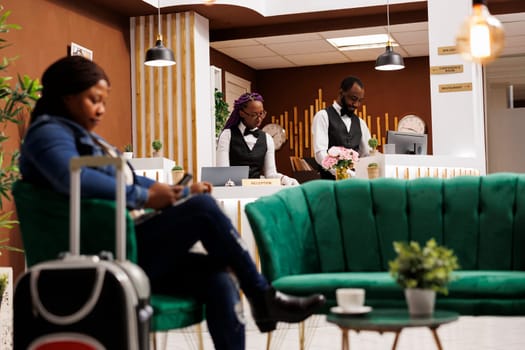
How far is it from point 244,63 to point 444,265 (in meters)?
10.0

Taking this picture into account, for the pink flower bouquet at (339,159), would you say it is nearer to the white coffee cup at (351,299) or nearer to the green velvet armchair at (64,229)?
the green velvet armchair at (64,229)

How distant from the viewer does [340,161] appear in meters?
5.47

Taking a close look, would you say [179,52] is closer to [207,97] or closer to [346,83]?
[207,97]

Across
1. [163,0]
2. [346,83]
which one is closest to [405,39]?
[163,0]

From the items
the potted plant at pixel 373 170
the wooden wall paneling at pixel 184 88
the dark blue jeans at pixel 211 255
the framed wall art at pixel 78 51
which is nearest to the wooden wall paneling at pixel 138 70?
the wooden wall paneling at pixel 184 88

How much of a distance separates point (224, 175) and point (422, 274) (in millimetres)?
3026

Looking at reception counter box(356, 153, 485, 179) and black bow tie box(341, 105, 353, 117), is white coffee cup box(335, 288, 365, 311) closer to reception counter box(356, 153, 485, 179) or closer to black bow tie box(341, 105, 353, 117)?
reception counter box(356, 153, 485, 179)

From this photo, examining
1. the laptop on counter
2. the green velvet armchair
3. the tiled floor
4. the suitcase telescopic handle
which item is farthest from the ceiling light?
the suitcase telescopic handle

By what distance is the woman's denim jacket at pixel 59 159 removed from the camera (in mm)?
2545

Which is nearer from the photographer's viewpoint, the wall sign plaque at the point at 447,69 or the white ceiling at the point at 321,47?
the wall sign plaque at the point at 447,69

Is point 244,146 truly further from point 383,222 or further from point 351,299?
point 351,299

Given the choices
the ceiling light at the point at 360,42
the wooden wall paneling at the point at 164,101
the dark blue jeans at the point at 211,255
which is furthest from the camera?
the ceiling light at the point at 360,42

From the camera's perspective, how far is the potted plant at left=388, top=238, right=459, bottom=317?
2.43 m

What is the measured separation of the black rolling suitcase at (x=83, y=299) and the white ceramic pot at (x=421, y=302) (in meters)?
0.82
